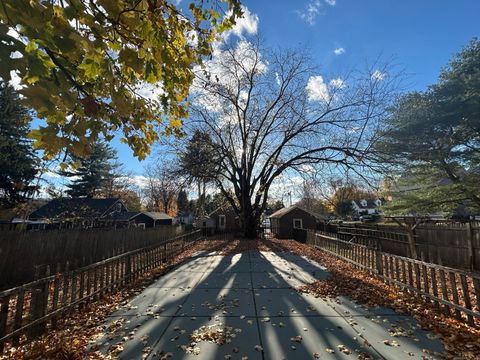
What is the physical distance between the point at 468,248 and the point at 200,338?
369 inches

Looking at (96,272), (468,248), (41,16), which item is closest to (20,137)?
(96,272)

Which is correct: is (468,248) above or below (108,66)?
below

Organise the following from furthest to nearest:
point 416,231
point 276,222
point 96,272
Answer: point 276,222 < point 416,231 < point 96,272

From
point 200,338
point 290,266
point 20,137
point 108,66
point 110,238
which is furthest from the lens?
point 20,137

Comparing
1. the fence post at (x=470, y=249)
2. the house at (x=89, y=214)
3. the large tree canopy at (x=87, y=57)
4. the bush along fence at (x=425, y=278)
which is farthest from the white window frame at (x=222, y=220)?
the large tree canopy at (x=87, y=57)

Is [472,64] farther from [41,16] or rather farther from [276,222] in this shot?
[276,222]

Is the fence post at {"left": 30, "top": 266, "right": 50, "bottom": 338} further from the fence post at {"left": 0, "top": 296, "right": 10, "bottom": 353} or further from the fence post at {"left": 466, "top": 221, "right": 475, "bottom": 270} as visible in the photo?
the fence post at {"left": 466, "top": 221, "right": 475, "bottom": 270}

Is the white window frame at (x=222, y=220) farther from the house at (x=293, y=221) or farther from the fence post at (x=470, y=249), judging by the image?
the fence post at (x=470, y=249)

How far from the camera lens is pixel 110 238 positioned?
29.9ft

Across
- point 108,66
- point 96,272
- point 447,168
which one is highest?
point 447,168

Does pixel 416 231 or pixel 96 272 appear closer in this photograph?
pixel 96 272

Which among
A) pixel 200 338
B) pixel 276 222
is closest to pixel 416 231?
pixel 200 338

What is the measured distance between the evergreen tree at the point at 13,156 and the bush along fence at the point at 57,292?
17.6 meters

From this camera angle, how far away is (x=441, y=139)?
15.6 meters
